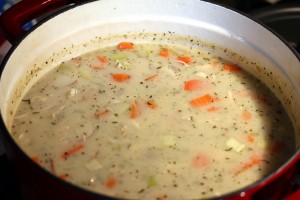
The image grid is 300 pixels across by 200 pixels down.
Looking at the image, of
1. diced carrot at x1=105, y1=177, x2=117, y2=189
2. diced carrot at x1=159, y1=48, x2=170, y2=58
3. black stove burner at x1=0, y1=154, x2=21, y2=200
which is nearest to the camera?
diced carrot at x1=105, y1=177, x2=117, y2=189

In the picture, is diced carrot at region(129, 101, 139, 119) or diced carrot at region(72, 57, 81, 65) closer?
diced carrot at region(129, 101, 139, 119)

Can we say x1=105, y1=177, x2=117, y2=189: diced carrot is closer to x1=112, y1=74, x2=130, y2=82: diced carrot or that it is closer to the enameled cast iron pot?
the enameled cast iron pot

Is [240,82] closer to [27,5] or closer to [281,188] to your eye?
[281,188]

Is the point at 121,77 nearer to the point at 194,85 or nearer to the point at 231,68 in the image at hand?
the point at 194,85

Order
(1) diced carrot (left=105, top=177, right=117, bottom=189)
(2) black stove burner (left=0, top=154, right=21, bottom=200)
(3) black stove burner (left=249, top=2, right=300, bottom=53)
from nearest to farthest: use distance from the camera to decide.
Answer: (1) diced carrot (left=105, top=177, right=117, bottom=189) → (2) black stove burner (left=0, top=154, right=21, bottom=200) → (3) black stove burner (left=249, top=2, right=300, bottom=53)

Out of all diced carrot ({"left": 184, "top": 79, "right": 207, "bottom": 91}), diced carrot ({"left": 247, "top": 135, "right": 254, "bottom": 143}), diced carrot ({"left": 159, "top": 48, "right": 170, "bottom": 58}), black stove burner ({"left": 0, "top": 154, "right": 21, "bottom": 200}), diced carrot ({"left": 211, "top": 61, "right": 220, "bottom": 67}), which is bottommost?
black stove burner ({"left": 0, "top": 154, "right": 21, "bottom": 200})

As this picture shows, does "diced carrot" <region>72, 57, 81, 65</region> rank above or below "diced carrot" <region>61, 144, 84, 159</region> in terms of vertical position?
above

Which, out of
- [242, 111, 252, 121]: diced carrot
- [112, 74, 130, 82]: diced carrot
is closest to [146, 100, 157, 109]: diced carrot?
[112, 74, 130, 82]: diced carrot
